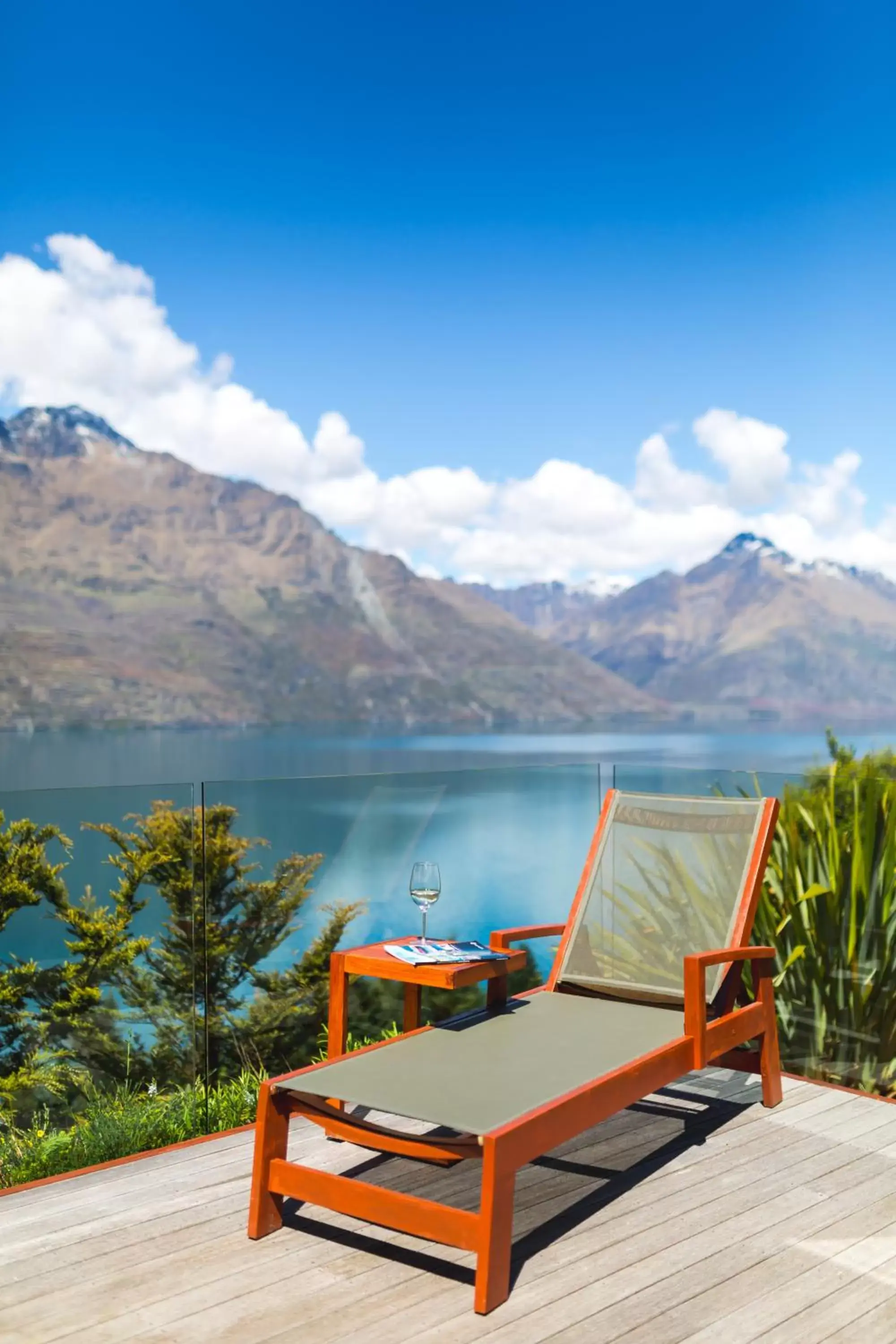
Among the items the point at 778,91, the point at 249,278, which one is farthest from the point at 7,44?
the point at 778,91

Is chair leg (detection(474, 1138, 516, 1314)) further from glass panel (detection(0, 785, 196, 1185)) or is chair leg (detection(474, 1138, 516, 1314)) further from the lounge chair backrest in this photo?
glass panel (detection(0, 785, 196, 1185))

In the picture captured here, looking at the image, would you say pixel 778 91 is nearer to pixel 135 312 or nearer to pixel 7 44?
pixel 135 312

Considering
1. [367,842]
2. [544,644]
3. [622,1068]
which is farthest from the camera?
[544,644]

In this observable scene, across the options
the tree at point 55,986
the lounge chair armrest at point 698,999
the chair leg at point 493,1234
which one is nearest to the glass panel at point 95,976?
the tree at point 55,986

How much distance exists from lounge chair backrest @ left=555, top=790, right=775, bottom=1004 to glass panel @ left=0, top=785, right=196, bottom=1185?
114 centimetres

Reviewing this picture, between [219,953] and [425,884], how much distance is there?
26.4 inches

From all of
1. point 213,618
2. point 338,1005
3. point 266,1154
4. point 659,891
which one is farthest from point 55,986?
point 213,618

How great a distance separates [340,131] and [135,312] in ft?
63.6

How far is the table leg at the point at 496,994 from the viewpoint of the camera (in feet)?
10.9

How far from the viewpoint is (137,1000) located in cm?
331

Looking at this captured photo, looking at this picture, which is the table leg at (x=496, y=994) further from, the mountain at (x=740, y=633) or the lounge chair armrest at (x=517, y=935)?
the mountain at (x=740, y=633)

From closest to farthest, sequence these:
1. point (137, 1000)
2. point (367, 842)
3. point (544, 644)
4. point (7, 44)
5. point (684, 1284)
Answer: point (684, 1284) → point (137, 1000) → point (367, 842) → point (7, 44) → point (544, 644)

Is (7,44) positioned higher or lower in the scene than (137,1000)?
higher

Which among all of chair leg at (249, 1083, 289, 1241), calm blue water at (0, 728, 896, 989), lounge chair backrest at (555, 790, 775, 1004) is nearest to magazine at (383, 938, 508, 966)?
lounge chair backrest at (555, 790, 775, 1004)
